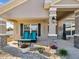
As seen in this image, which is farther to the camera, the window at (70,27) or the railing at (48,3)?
the window at (70,27)

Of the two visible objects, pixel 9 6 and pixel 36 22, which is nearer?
pixel 9 6

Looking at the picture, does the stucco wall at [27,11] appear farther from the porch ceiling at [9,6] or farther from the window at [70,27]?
the window at [70,27]

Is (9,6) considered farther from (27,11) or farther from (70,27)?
(70,27)

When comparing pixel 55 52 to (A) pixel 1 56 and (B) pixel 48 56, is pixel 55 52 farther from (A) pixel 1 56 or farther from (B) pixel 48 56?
(A) pixel 1 56

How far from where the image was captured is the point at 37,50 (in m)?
14.9

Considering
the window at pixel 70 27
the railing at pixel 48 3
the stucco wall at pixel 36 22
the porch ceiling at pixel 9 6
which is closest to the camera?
the railing at pixel 48 3

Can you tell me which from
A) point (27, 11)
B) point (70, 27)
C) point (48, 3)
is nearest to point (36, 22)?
point (27, 11)

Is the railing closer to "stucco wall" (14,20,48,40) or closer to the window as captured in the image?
"stucco wall" (14,20,48,40)

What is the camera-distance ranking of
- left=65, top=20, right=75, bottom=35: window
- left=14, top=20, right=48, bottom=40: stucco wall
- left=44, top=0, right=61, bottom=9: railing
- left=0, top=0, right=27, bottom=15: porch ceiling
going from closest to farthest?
left=44, top=0, right=61, bottom=9: railing, left=0, top=0, right=27, bottom=15: porch ceiling, left=14, top=20, right=48, bottom=40: stucco wall, left=65, top=20, right=75, bottom=35: window

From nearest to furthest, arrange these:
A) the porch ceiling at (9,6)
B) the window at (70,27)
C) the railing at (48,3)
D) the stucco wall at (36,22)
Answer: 1. the railing at (48,3)
2. the porch ceiling at (9,6)
3. the stucco wall at (36,22)
4. the window at (70,27)

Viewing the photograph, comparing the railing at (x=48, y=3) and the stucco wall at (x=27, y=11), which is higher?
the railing at (x=48, y=3)

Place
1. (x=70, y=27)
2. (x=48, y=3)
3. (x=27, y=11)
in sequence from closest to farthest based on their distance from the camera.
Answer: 1. (x=48, y=3)
2. (x=27, y=11)
3. (x=70, y=27)

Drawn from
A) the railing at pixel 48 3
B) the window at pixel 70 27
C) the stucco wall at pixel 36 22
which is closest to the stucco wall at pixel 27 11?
the railing at pixel 48 3

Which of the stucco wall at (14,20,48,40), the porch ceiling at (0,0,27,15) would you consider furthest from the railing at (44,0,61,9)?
the stucco wall at (14,20,48,40)
